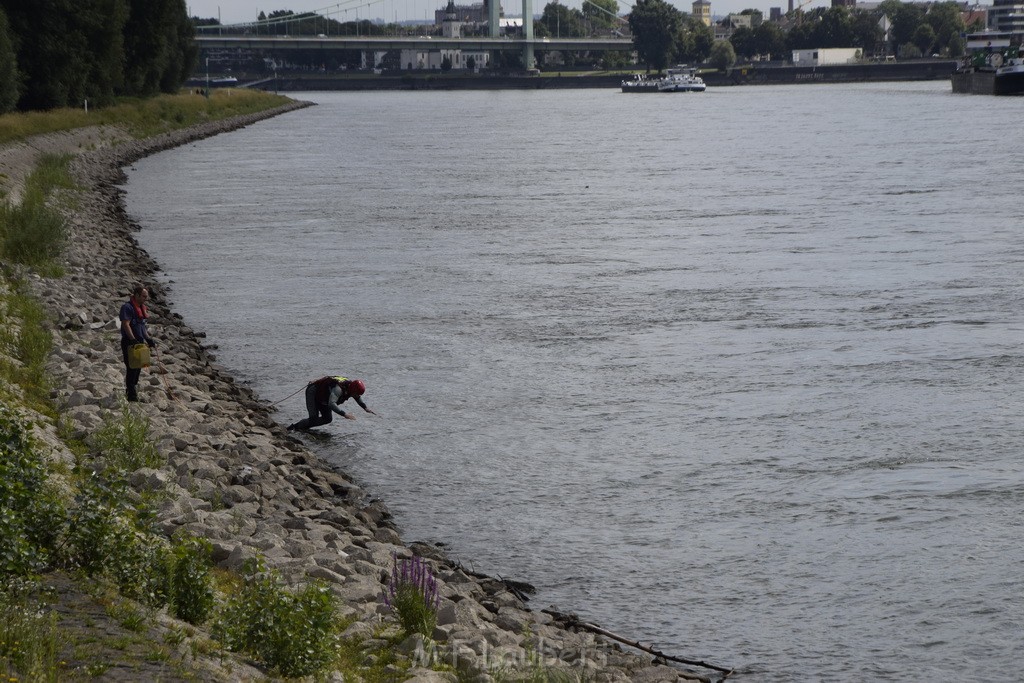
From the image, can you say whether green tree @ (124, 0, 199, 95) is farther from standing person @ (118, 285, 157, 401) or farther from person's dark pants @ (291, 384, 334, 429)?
standing person @ (118, 285, 157, 401)

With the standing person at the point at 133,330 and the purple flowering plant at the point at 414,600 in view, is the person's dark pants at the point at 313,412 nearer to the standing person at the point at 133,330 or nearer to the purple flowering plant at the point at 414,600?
the standing person at the point at 133,330

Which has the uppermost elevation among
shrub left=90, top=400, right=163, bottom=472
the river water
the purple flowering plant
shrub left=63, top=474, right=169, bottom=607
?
shrub left=63, top=474, right=169, bottom=607

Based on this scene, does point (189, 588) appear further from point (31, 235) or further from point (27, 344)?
point (31, 235)

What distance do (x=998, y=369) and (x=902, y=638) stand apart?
32.3 ft

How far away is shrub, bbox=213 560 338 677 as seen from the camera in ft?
27.2

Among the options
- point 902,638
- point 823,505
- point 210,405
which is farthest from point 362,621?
point 210,405

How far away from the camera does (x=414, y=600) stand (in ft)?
32.3

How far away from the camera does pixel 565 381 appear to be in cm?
2019

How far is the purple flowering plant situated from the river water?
2.02m

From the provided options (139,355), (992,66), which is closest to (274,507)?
(139,355)

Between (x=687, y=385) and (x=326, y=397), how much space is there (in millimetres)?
5343

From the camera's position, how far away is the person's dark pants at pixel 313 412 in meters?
17.6

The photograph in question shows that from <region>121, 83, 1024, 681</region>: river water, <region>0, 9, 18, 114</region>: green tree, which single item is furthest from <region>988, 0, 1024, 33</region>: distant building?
<region>0, 9, 18, 114</region>: green tree

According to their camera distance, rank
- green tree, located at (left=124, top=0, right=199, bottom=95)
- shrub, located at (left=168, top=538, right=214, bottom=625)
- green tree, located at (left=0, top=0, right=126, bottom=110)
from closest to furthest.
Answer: shrub, located at (left=168, top=538, right=214, bottom=625), green tree, located at (left=0, top=0, right=126, bottom=110), green tree, located at (left=124, top=0, right=199, bottom=95)
